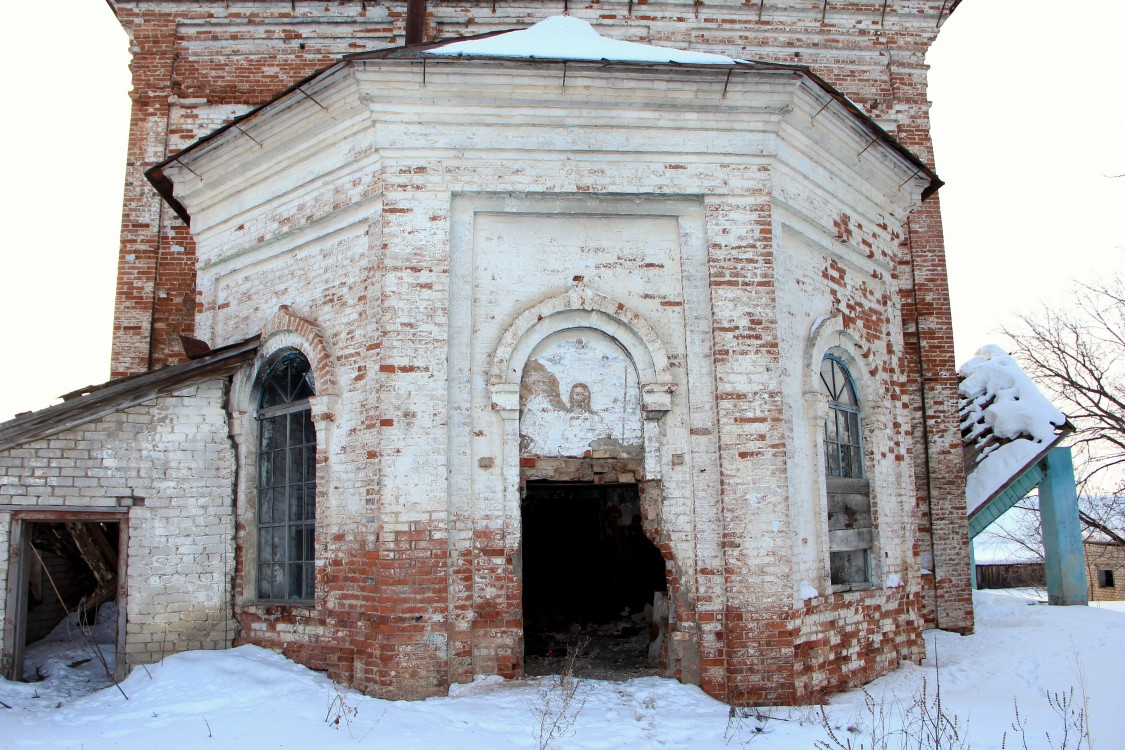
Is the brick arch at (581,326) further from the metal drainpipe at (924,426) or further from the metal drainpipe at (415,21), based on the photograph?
the metal drainpipe at (924,426)

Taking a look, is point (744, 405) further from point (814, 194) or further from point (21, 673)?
point (21, 673)

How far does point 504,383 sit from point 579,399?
0.65 meters

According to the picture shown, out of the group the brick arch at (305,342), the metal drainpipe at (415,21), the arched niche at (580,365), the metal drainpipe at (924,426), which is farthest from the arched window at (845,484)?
the metal drainpipe at (415,21)

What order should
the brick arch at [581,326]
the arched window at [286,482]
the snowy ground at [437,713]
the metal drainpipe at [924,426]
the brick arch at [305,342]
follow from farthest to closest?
the metal drainpipe at [924,426] < the arched window at [286,482] < the brick arch at [305,342] < the brick arch at [581,326] < the snowy ground at [437,713]

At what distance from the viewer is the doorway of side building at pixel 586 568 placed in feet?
33.9

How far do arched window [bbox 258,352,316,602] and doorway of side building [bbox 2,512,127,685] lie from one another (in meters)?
1.20

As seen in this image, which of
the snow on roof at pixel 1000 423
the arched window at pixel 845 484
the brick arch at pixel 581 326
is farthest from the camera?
the snow on roof at pixel 1000 423

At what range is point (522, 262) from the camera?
7254mm

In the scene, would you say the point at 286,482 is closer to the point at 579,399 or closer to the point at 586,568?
the point at 579,399

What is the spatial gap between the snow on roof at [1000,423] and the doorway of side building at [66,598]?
10.1 metres

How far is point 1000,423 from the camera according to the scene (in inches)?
482

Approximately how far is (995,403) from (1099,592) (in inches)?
894

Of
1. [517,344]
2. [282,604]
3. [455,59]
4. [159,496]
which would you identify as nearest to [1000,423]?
[517,344]

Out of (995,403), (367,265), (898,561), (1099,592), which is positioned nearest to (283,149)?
(367,265)
